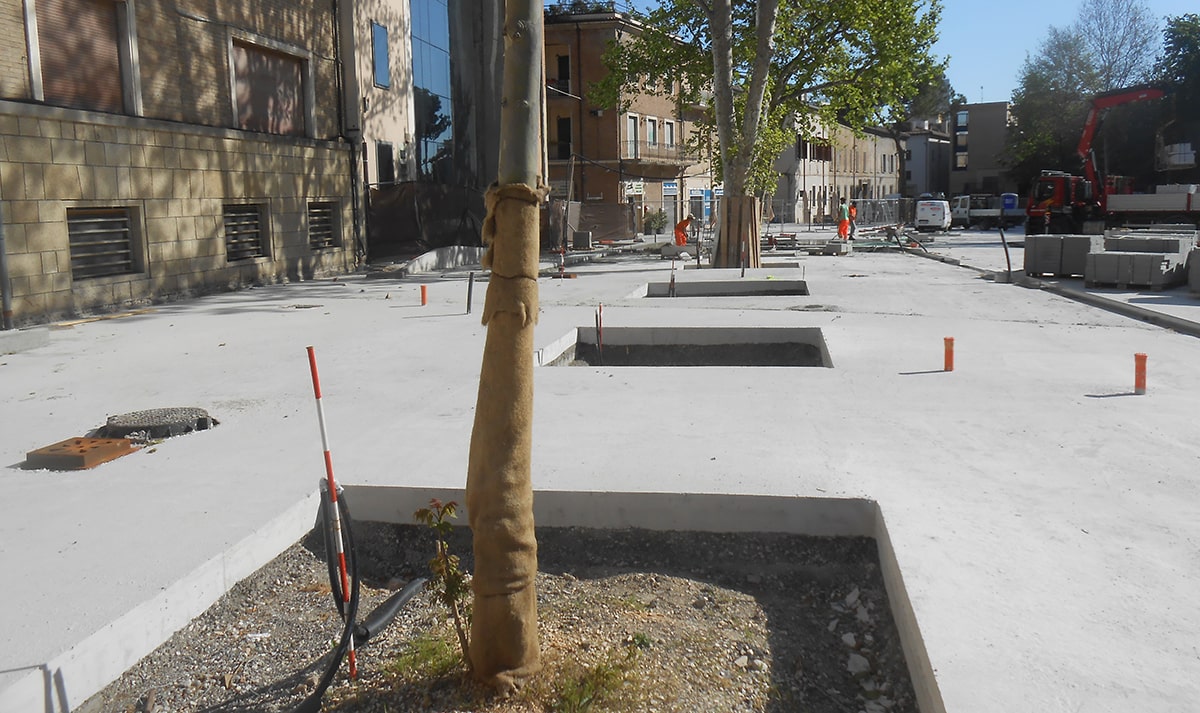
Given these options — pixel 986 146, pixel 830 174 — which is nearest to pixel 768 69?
pixel 830 174

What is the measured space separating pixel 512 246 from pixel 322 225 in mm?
21654

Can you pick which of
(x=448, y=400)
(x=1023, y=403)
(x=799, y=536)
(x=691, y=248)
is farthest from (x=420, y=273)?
(x=799, y=536)

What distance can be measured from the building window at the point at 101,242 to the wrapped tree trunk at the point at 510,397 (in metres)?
14.1

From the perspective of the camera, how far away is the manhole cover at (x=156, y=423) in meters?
6.97

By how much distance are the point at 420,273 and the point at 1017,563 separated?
21.3 metres

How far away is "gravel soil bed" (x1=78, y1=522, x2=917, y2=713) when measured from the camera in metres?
3.62

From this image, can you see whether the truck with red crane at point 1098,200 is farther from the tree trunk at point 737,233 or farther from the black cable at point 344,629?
the black cable at point 344,629

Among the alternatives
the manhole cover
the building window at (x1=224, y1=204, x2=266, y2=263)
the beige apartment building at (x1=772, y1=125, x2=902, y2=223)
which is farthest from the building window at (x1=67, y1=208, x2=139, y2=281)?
the beige apartment building at (x1=772, y1=125, x2=902, y2=223)

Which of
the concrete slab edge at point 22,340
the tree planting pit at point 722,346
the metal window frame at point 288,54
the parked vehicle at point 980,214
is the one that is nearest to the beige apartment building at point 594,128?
the parked vehicle at point 980,214

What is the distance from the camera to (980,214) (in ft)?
190

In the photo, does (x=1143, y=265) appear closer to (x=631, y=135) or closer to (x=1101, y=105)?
(x=1101, y=105)

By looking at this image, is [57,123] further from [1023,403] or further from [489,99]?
[489,99]

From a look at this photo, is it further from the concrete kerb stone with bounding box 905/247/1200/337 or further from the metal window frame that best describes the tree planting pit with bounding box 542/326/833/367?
the metal window frame

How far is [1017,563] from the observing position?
14.5 feet
